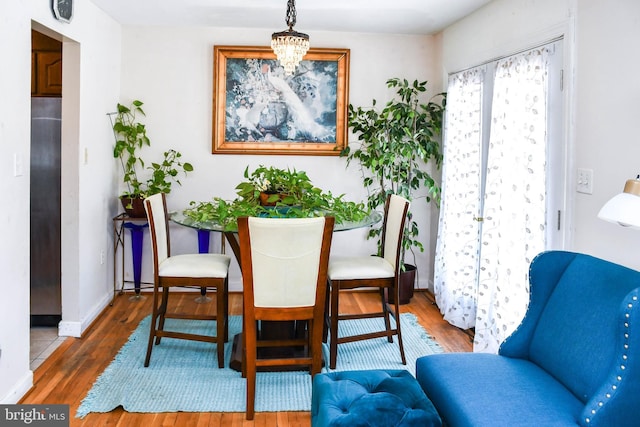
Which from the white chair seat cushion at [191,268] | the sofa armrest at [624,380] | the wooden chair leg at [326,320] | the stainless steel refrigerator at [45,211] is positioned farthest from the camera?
the stainless steel refrigerator at [45,211]

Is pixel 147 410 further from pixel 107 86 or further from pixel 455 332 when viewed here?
pixel 107 86

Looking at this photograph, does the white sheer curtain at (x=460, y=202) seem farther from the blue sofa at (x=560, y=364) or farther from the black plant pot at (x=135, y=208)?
the black plant pot at (x=135, y=208)

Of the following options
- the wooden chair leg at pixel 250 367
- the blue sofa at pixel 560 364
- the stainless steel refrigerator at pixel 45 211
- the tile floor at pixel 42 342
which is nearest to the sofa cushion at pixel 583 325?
the blue sofa at pixel 560 364

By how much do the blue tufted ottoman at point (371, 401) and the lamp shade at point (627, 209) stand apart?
93 centimetres

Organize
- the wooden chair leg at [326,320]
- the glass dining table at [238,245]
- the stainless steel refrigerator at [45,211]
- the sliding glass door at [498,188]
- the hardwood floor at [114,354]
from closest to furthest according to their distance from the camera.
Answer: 1. the hardwood floor at [114,354]
2. the sliding glass door at [498,188]
3. the glass dining table at [238,245]
4. the wooden chair leg at [326,320]
5. the stainless steel refrigerator at [45,211]

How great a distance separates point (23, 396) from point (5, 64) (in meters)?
1.76

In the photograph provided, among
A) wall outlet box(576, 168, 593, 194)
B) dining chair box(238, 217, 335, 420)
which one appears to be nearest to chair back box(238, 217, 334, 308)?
dining chair box(238, 217, 335, 420)

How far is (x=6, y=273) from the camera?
297cm

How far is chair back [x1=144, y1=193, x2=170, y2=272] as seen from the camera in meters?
3.54

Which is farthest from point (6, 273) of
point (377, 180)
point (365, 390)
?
point (377, 180)

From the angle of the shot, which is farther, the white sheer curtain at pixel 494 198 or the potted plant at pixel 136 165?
the potted plant at pixel 136 165

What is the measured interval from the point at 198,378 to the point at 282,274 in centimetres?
93

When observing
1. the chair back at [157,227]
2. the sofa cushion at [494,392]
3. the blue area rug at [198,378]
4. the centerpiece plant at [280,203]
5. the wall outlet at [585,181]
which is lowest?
the blue area rug at [198,378]

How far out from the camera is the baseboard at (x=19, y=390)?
9.75 feet
